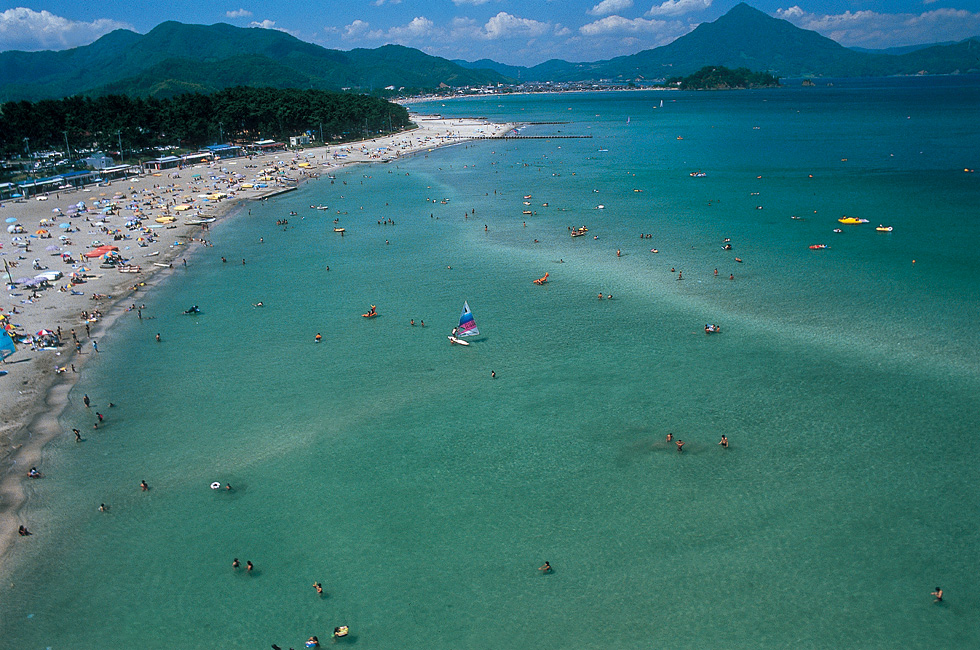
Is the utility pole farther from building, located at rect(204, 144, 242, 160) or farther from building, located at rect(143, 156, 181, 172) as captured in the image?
building, located at rect(204, 144, 242, 160)

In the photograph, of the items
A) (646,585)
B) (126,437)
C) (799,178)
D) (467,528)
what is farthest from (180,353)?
(799,178)

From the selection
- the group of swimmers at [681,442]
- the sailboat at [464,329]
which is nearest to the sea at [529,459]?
the group of swimmers at [681,442]

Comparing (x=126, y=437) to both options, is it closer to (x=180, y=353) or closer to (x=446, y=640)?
(x=180, y=353)

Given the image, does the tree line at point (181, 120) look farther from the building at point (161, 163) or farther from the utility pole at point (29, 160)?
the building at point (161, 163)

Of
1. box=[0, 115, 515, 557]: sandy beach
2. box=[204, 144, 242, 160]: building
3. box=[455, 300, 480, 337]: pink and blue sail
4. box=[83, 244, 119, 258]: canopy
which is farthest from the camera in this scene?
box=[204, 144, 242, 160]: building

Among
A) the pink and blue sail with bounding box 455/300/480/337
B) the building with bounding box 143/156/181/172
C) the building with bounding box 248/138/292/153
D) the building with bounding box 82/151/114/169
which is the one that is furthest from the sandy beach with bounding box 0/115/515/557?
the pink and blue sail with bounding box 455/300/480/337
